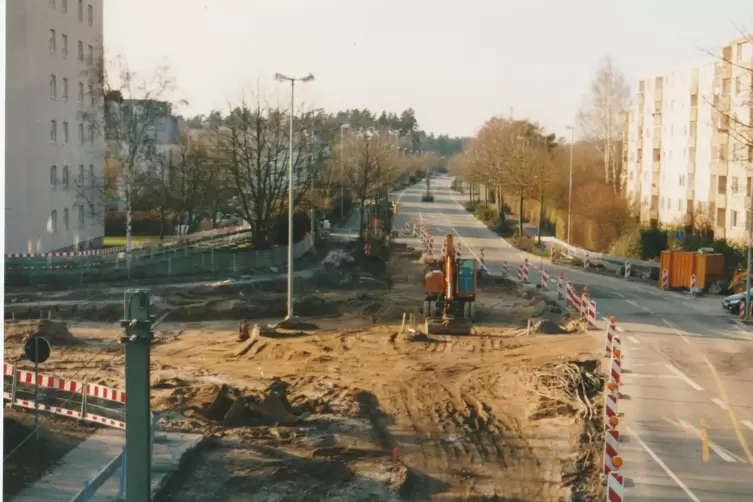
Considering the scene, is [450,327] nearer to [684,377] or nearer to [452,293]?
[452,293]

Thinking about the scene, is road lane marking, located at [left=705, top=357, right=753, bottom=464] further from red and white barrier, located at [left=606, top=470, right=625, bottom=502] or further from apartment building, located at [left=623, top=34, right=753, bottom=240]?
apartment building, located at [left=623, top=34, right=753, bottom=240]

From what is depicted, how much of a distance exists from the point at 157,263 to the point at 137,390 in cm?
2801

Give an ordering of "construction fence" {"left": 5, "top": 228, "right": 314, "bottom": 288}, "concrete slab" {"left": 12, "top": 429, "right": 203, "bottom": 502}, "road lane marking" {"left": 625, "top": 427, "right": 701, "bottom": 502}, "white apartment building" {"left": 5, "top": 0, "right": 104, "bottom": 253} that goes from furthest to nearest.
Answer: "construction fence" {"left": 5, "top": 228, "right": 314, "bottom": 288}
"white apartment building" {"left": 5, "top": 0, "right": 104, "bottom": 253}
"road lane marking" {"left": 625, "top": 427, "right": 701, "bottom": 502}
"concrete slab" {"left": 12, "top": 429, "right": 203, "bottom": 502}

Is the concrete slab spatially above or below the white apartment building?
below

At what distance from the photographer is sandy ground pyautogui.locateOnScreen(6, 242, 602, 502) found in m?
12.1

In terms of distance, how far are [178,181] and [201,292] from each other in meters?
14.7

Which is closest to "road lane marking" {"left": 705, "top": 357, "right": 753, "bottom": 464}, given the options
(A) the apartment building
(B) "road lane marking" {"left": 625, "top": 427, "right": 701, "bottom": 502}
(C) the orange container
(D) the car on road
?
(B) "road lane marking" {"left": 625, "top": 427, "right": 701, "bottom": 502}

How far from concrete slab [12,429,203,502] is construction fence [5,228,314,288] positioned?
15825mm

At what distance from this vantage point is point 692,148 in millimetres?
47094

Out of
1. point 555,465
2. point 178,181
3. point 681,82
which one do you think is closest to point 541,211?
point 681,82

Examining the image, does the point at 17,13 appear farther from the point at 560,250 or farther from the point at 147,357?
the point at 560,250

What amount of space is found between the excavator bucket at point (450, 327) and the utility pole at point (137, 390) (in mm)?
15439

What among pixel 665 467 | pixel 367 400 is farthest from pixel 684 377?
pixel 367 400

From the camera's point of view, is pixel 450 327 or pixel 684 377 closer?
pixel 684 377
